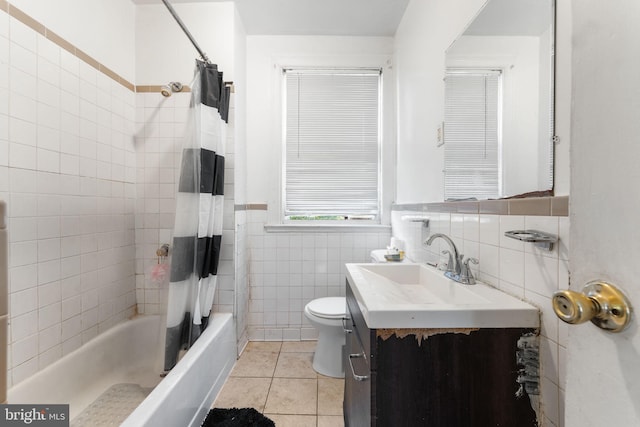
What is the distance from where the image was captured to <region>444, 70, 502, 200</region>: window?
1.02 meters

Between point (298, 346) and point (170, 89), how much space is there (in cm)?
209

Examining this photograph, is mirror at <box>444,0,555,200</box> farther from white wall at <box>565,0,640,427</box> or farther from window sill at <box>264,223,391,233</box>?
window sill at <box>264,223,391,233</box>

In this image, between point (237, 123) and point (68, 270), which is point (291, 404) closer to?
point (68, 270)

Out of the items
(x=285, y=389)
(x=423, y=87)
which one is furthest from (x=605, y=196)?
(x=285, y=389)

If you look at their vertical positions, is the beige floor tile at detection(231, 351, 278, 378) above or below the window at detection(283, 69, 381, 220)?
below

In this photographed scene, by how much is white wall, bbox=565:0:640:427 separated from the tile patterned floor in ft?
4.38

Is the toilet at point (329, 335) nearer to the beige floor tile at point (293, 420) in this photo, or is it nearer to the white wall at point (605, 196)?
the beige floor tile at point (293, 420)

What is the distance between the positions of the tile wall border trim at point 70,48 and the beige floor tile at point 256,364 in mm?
1940

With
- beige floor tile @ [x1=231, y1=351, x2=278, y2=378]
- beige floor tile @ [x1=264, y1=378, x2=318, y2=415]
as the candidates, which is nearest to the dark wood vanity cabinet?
beige floor tile @ [x1=264, y1=378, x2=318, y2=415]

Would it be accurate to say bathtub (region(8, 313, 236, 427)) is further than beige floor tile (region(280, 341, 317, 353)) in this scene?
No

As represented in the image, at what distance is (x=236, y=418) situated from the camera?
1.38 m

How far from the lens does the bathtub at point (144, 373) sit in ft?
3.58

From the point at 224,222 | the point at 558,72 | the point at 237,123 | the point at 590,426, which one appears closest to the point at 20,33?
the point at 237,123

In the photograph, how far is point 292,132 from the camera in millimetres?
2266
